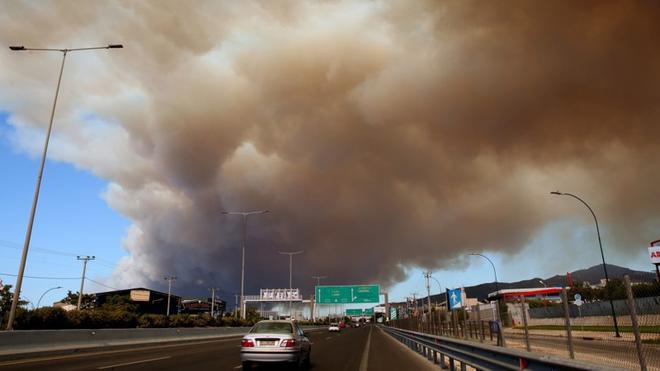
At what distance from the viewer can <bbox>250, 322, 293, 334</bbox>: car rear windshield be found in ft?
42.9

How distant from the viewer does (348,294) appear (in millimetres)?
78062

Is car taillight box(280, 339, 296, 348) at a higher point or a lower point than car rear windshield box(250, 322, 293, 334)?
lower

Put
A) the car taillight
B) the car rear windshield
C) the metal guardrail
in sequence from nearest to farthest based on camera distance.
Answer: the metal guardrail
the car taillight
the car rear windshield

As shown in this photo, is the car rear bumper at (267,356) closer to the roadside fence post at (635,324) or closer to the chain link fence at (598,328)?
the chain link fence at (598,328)

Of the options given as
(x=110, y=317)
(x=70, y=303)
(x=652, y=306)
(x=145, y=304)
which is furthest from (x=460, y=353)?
(x=145, y=304)

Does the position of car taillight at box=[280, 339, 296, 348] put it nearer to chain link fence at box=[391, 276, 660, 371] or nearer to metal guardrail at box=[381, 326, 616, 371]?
metal guardrail at box=[381, 326, 616, 371]

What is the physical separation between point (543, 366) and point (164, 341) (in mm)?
28403

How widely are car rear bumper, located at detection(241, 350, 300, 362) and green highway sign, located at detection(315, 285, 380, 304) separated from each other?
66283mm

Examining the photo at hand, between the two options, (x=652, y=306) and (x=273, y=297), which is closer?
(x=652, y=306)

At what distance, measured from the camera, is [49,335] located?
1816 cm

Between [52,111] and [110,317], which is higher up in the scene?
[52,111]

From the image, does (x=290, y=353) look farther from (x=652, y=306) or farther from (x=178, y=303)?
(x=178, y=303)

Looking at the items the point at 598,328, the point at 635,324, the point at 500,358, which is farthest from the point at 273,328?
the point at 598,328

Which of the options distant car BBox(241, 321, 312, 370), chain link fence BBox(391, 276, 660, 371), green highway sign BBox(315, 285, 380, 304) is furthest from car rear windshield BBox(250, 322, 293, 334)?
green highway sign BBox(315, 285, 380, 304)
